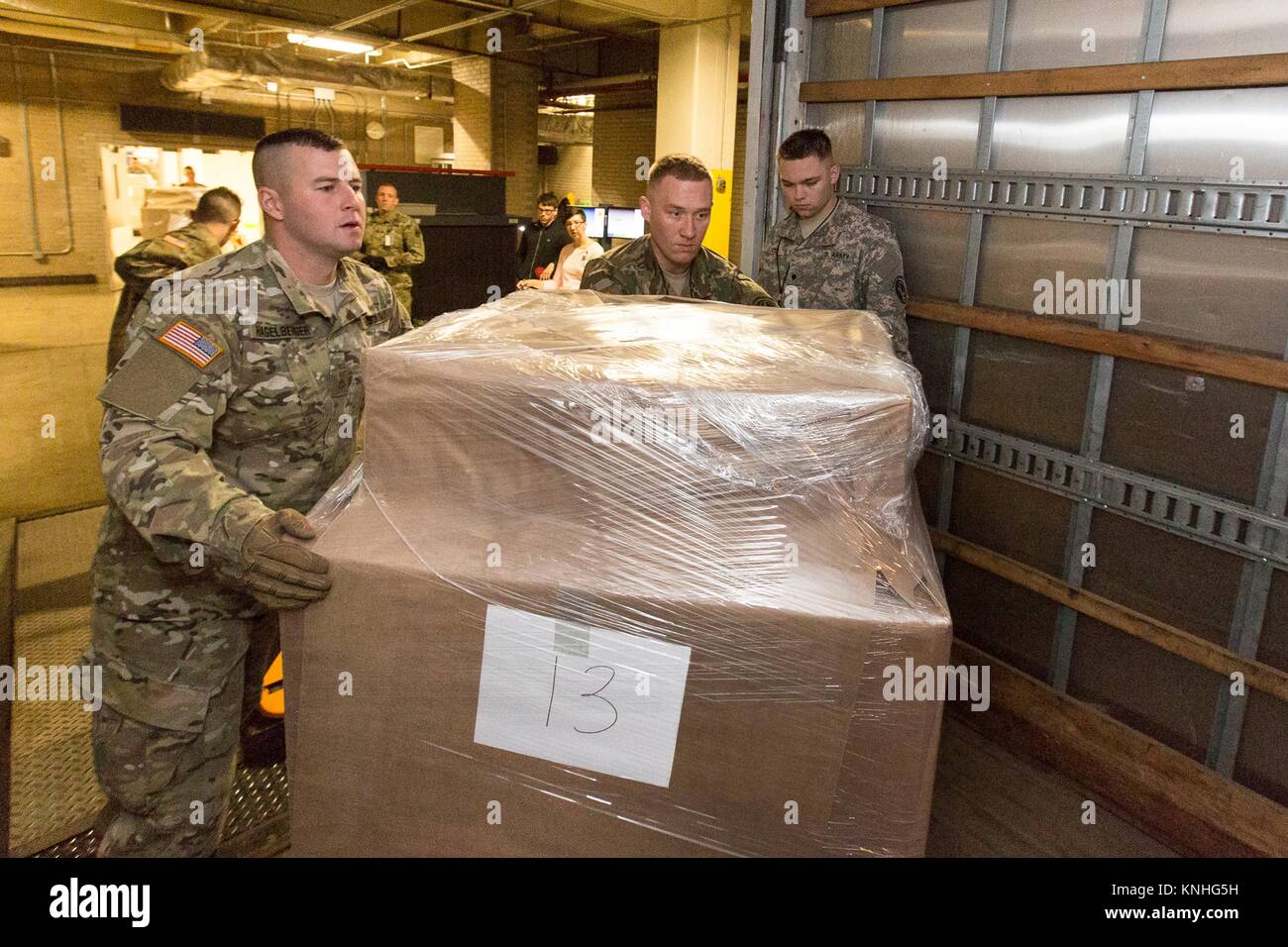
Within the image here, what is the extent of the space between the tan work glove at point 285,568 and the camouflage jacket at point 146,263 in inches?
147

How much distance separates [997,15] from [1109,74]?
1.26 ft

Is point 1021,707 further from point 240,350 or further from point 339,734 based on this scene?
point 240,350

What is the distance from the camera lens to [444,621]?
103cm

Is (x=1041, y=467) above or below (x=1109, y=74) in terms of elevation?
below

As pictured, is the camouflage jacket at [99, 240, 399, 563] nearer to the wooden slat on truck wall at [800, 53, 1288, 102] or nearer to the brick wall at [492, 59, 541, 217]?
the wooden slat on truck wall at [800, 53, 1288, 102]

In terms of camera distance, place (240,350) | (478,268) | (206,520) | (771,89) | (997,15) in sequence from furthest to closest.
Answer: (478,268)
(771,89)
(997,15)
(240,350)
(206,520)

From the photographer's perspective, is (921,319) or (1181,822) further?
(921,319)

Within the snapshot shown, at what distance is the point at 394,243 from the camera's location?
6637 millimetres

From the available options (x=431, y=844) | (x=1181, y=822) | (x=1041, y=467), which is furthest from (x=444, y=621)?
(x=1181, y=822)

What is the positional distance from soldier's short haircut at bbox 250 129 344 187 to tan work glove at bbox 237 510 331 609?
1.00 m

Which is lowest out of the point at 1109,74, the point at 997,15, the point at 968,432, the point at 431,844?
the point at 431,844

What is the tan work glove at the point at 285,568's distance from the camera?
106cm

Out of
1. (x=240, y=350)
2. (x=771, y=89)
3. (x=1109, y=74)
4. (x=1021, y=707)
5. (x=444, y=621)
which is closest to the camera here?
(x=444, y=621)

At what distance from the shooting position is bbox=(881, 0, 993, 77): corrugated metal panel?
7.30ft
